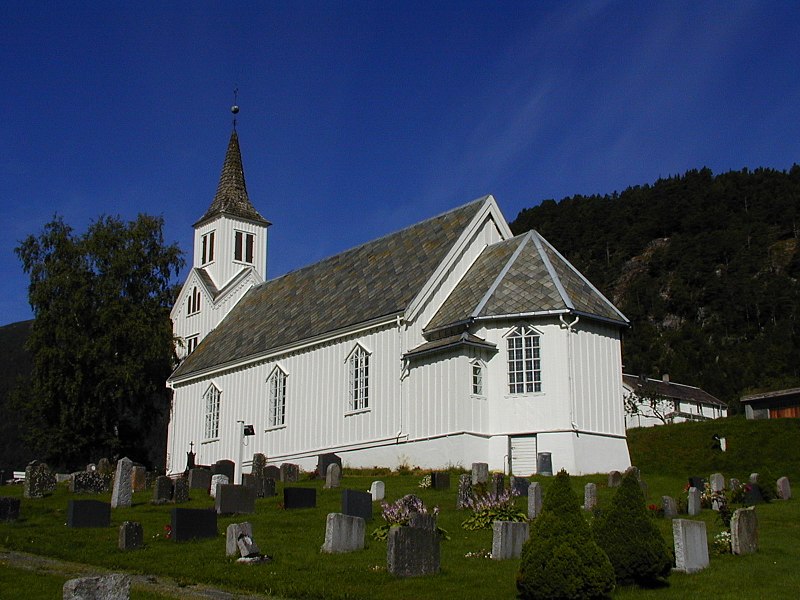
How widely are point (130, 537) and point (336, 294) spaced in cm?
2040

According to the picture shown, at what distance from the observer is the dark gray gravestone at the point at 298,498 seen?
67.9 feet

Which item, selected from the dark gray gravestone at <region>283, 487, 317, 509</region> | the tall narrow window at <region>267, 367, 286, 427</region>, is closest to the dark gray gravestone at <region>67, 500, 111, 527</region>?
the dark gray gravestone at <region>283, 487, 317, 509</region>

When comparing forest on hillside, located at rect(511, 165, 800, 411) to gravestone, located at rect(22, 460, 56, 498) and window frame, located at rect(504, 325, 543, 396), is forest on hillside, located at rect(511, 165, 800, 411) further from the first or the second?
gravestone, located at rect(22, 460, 56, 498)

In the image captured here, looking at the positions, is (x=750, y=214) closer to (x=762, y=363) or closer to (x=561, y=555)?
(x=762, y=363)

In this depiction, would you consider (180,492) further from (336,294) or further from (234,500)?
(336,294)

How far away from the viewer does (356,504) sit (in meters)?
18.4

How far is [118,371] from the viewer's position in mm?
41062

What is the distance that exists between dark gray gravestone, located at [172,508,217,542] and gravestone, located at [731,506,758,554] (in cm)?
870

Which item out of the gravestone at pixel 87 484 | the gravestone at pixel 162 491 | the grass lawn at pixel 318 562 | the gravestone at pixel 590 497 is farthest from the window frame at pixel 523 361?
the gravestone at pixel 87 484

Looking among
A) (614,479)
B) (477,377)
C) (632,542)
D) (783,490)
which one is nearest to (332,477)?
(477,377)

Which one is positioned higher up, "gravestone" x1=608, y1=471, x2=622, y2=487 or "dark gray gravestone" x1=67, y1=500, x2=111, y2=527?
"gravestone" x1=608, y1=471, x2=622, y2=487

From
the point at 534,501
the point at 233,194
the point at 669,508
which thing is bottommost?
the point at 669,508

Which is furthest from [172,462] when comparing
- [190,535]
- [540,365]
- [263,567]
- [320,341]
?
[263,567]

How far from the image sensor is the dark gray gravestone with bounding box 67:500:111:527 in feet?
61.3
